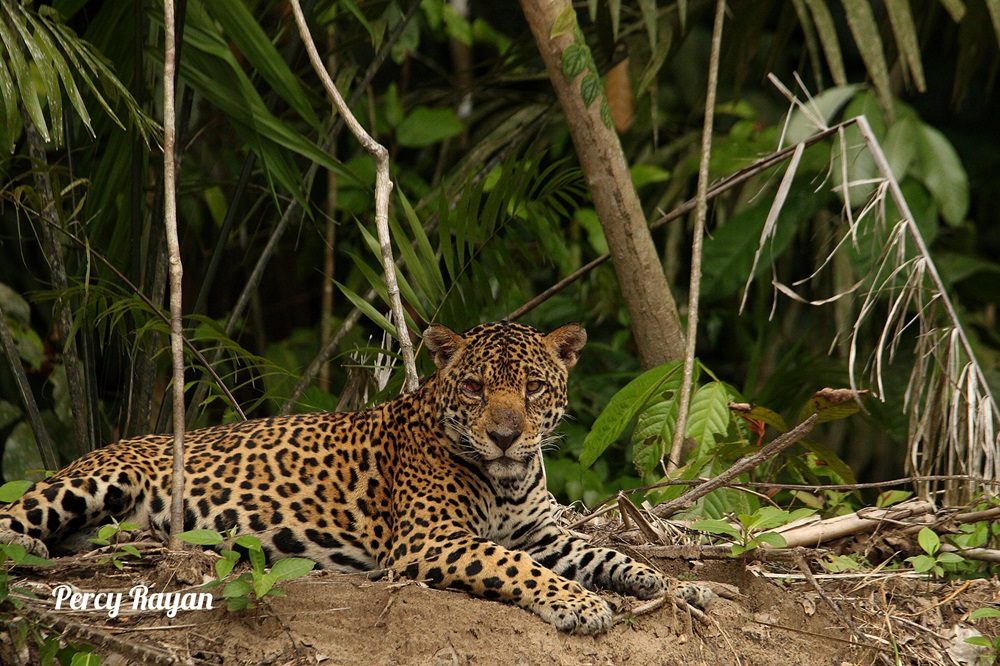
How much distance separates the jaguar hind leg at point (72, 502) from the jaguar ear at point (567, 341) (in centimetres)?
191

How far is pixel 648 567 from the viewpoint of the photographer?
5.65 metres

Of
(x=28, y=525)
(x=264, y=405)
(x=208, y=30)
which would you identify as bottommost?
(x=264, y=405)

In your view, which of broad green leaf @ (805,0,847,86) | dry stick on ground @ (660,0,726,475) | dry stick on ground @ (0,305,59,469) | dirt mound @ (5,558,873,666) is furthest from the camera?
broad green leaf @ (805,0,847,86)

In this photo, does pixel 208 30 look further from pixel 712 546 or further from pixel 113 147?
pixel 712 546

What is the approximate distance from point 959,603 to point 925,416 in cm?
99

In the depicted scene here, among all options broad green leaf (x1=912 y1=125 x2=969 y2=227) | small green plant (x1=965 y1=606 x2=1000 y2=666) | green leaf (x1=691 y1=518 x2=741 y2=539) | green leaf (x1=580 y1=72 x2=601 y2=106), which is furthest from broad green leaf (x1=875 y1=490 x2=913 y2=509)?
broad green leaf (x1=912 y1=125 x2=969 y2=227)

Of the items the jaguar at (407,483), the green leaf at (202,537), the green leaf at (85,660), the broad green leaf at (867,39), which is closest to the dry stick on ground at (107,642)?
the green leaf at (85,660)

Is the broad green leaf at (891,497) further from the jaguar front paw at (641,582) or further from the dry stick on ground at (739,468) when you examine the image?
the jaguar front paw at (641,582)

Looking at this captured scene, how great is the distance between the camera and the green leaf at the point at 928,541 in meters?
5.79

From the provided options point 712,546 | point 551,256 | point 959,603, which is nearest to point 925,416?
point 959,603

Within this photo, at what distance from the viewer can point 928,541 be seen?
5.80 metres

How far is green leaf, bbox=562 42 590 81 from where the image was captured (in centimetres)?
687

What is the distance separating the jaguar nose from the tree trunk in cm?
179
